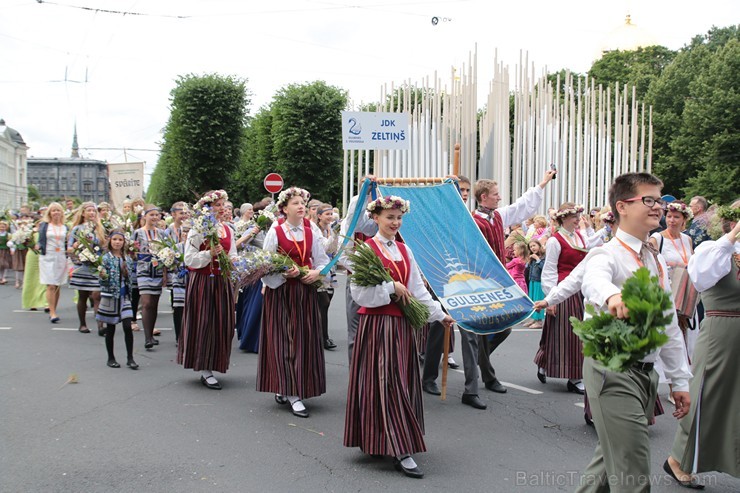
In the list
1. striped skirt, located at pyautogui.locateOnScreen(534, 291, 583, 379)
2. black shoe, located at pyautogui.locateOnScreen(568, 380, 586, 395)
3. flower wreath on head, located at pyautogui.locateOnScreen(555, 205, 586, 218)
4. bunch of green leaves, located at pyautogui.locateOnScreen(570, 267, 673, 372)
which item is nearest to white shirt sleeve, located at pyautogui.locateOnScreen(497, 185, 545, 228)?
flower wreath on head, located at pyautogui.locateOnScreen(555, 205, 586, 218)

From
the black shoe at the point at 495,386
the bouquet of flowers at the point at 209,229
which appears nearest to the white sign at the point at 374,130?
the bouquet of flowers at the point at 209,229

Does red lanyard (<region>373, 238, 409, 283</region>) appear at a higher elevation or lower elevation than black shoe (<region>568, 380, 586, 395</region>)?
higher

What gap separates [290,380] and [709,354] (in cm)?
367

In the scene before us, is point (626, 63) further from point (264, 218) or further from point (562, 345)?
point (562, 345)

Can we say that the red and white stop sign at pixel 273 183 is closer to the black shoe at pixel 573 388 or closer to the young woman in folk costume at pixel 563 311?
the young woman in folk costume at pixel 563 311

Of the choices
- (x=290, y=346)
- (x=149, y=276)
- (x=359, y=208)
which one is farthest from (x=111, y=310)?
(x=359, y=208)

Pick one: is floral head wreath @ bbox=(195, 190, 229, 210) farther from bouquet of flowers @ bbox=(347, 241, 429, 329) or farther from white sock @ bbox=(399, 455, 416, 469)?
white sock @ bbox=(399, 455, 416, 469)

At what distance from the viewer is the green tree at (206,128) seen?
1502 inches

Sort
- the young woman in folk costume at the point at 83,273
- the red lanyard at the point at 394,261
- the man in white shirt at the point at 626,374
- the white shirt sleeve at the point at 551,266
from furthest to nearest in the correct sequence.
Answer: the young woman in folk costume at the point at 83,273, the white shirt sleeve at the point at 551,266, the red lanyard at the point at 394,261, the man in white shirt at the point at 626,374

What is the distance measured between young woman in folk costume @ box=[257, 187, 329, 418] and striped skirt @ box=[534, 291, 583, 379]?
7.86 ft

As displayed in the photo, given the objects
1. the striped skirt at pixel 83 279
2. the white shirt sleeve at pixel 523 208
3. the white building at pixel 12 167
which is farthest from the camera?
the white building at pixel 12 167

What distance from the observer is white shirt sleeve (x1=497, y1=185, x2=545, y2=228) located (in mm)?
7363

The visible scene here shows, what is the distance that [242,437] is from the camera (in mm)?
5797

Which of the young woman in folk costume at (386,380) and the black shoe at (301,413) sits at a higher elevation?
the young woman in folk costume at (386,380)
